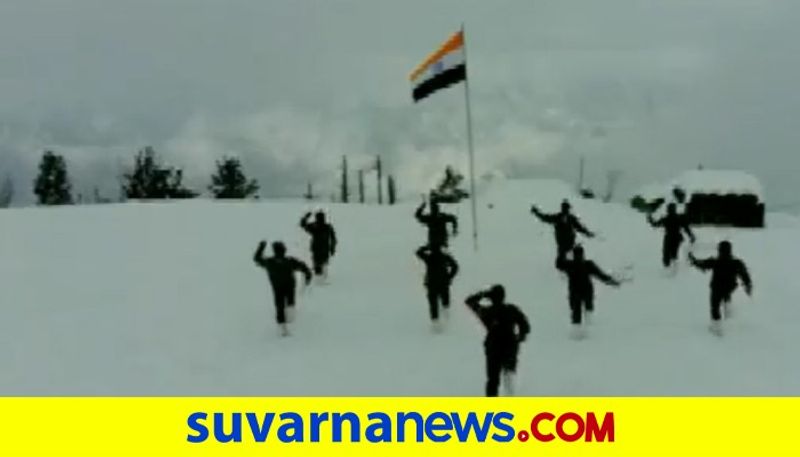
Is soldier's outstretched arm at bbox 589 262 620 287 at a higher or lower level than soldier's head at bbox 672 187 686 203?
lower

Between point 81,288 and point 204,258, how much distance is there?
5.13 m

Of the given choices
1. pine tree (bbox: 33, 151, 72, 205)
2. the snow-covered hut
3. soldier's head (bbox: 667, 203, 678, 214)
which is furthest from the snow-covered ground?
pine tree (bbox: 33, 151, 72, 205)

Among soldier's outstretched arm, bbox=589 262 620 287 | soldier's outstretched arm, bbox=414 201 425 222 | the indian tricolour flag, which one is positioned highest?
the indian tricolour flag

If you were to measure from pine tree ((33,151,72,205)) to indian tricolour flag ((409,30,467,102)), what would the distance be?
8538cm

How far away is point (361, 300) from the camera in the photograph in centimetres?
2066

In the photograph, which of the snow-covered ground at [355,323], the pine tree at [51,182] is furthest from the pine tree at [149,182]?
the snow-covered ground at [355,323]

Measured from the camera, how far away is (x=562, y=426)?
9.73 metres

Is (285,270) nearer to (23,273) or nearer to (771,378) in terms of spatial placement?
(771,378)

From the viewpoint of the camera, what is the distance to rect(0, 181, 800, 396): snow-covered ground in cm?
1410

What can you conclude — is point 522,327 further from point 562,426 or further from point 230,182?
point 230,182

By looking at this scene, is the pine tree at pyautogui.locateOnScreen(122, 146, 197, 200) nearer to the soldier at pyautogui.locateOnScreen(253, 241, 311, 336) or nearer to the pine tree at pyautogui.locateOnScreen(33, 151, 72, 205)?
the pine tree at pyautogui.locateOnScreen(33, 151, 72, 205)

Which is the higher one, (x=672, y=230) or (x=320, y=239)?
(x=320, y=239)

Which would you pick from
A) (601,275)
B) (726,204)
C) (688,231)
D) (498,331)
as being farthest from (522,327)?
(726,204)

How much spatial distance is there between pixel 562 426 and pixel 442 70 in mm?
17899
